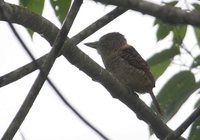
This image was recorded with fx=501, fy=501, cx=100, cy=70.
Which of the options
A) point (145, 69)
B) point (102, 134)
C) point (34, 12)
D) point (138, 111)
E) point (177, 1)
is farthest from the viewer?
point (145, 69)

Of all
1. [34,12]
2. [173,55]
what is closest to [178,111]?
[173,55]

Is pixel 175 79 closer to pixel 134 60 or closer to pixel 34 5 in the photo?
pixel 34 5

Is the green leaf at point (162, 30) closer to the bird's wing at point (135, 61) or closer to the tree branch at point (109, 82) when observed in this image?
the tree branch at point (109, 82)

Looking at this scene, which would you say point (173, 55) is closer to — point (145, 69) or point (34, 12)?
point (34, 12)

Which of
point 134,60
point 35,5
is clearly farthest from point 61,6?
point 134,60

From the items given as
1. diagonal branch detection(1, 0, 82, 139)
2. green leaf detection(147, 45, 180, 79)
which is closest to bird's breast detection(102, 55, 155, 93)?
green leaf detection(147, 45, 180, 79)

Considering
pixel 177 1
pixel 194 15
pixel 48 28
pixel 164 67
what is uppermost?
pixel 194 15

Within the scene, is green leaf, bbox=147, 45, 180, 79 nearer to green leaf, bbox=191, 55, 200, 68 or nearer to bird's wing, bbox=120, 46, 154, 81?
green leaf, bbox=191, 55, 200, 68
